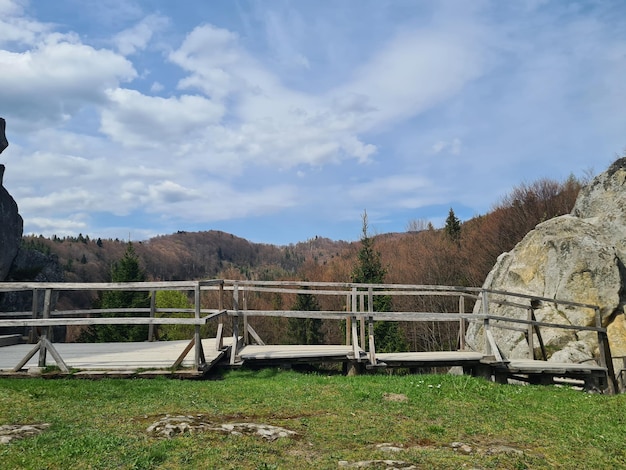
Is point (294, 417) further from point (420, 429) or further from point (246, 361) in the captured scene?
point (246, 361)

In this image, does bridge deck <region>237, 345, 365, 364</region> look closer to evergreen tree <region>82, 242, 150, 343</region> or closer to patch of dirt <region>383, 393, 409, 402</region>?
patch of dirt <region>383, 393, 409, 402</region>

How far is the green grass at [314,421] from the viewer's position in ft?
16.6

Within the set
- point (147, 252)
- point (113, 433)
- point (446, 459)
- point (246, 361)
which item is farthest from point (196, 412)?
point (147, 252)

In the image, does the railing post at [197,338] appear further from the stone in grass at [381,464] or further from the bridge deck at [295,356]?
the stone in grass at [381,464]

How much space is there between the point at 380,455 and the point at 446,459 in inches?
27.6

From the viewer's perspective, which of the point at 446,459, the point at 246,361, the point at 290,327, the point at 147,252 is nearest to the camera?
the point at 446,459

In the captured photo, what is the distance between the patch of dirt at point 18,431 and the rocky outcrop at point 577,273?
13.7 meters

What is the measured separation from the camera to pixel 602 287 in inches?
644

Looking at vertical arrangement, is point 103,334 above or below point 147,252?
below

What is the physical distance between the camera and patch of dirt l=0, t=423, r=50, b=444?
17.6 ft

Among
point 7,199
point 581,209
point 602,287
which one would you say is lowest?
point 602,287

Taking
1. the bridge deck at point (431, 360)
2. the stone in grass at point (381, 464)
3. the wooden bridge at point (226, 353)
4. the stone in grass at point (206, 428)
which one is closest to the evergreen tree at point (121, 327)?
the wooden bridge at point (226, 353)

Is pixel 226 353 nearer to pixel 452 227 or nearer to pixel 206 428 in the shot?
pixel 206 428

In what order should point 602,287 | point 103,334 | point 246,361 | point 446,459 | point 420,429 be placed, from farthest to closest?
point 103,334 < point 602,287 < point 246,361 < point 420,429 < point 446,459
